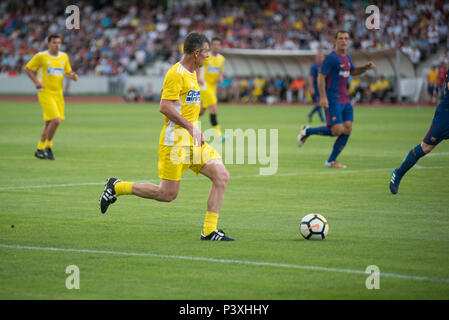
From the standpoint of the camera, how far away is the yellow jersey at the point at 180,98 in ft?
26.8

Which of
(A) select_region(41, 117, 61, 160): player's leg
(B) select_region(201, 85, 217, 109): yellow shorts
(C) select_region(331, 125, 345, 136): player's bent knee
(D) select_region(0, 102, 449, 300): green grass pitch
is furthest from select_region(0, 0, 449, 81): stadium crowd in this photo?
(D) select_region(0, 102, 449, 300): green grass pitch

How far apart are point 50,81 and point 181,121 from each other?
9898 millimetres

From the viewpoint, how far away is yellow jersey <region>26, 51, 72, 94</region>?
17.1 metres

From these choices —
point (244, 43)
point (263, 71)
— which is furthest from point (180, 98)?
point (244, 43)

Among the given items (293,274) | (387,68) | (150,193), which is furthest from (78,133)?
(387,68)

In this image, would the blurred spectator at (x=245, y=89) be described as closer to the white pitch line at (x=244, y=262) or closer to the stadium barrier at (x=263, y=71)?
the stadium barrier at (x=263, y=71)

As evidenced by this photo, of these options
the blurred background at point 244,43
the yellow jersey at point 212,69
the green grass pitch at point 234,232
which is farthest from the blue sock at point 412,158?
the blurred background at point 244,43

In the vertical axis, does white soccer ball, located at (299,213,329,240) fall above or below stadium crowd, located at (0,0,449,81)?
below

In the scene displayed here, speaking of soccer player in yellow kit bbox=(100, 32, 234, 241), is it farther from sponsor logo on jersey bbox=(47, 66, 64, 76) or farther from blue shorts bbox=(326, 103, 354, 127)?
sponsor logo on jersey bbox=(47, 66, 64, 76)

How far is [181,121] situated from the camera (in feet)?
26.4

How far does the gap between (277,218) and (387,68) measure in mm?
33430

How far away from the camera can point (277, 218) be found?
31.5ft

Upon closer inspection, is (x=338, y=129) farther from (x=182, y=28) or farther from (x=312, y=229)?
(x=182, y=28)
